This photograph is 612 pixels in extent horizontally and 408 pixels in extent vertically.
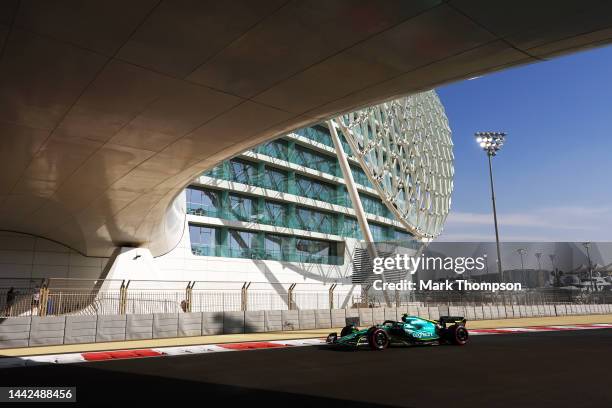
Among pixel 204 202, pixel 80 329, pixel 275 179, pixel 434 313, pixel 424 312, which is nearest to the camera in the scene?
pixel 80 329

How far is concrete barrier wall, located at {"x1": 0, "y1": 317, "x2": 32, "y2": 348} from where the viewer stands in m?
13.5

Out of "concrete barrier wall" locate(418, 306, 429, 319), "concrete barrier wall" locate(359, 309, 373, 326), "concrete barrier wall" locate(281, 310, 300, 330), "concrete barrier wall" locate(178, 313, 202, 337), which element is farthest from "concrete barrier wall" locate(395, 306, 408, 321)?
"concrete barrier wall" locate(178, 313, 202, 337)

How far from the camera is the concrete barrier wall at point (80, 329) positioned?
575 inches

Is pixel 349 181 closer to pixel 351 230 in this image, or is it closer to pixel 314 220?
pixel 314 220

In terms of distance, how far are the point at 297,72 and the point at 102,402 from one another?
219 inches

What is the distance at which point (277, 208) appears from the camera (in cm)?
4884

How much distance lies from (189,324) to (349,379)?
37.8 feet

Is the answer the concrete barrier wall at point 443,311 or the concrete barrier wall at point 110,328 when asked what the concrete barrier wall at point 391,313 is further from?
the concrete barrier wall at point 110,328

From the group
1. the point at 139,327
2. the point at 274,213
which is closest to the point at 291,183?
the point at 274,213

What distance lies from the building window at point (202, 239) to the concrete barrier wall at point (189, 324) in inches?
798

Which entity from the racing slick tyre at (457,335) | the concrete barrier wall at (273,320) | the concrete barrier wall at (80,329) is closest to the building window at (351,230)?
the concrete barrier wall at (273,320)

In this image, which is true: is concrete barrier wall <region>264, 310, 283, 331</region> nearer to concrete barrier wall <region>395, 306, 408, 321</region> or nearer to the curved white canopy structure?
concrete barrier wall <region>395, 306, 408, 321</region>

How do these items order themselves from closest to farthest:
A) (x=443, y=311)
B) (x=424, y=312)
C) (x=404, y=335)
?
(x=404, y=335)
(x=424, y=312)
(x=443, y=311)

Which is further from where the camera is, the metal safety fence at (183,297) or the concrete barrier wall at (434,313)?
the concrete barrier wall at (434,313)
